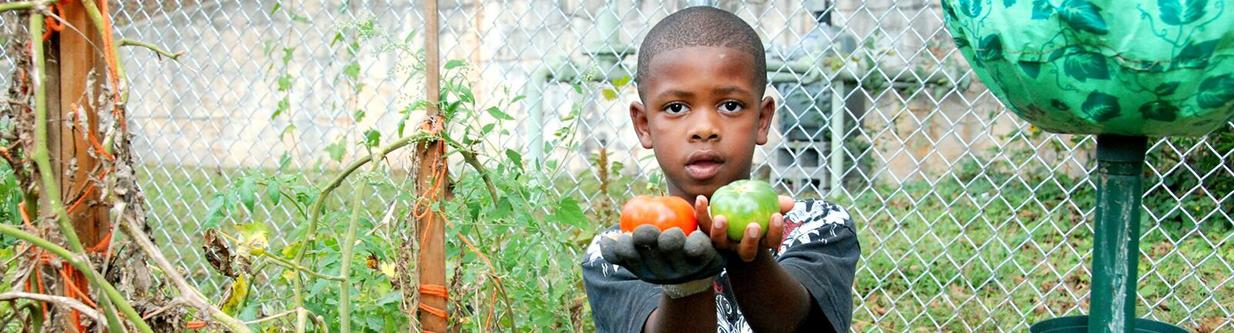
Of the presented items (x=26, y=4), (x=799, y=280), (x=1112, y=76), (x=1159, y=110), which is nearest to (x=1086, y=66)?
A: (x=1112, y=76)

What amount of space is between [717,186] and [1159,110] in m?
0.73

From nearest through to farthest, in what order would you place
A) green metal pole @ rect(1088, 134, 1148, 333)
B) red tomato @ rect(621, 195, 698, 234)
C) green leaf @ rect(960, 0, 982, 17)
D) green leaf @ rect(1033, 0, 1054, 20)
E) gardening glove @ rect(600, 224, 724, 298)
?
gardening glove @ rect(600, 224, 724, 298)
red tomato @ rect(621, 195, 698, 234)
green leaf @ rect(1033, 0, 1054, 20)
green leaf @ rect(960, 0, 982, 17)
green metal pole @ rect(1088, 134, 1148, 333)

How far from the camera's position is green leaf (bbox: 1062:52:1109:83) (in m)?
1.83

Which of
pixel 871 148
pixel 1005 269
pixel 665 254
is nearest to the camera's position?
pixel 665 254

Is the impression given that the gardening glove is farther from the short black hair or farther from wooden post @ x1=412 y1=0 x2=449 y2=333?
wooden post @ x1=412 y1=0 x2=449 y2=333

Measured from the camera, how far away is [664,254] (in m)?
1.59

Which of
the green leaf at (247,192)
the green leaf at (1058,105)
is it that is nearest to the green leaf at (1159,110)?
the green leaf at (1058,105)

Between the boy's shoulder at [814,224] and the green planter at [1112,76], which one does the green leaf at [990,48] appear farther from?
the boy's shoulder at [814,224]

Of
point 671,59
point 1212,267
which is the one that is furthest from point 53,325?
point 1212,267

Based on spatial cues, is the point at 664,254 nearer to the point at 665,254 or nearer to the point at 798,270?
the point at 665,254

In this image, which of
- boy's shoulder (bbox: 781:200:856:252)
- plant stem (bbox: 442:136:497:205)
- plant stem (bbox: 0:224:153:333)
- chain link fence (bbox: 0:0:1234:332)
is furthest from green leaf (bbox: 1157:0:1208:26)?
chain link fence (bbox: 0:0:1234:332)

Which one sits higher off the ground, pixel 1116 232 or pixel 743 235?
pixel 743 235

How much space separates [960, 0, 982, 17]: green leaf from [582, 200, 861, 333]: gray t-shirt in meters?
0.50

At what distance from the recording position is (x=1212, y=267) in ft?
15.2
